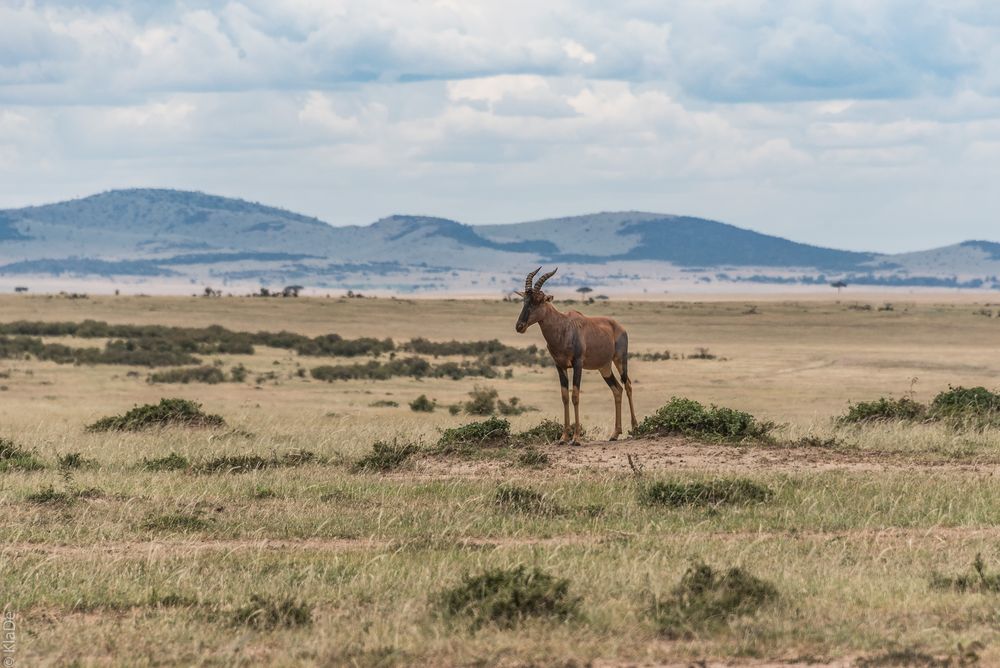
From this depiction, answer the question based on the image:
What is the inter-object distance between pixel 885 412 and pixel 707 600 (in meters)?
14.3

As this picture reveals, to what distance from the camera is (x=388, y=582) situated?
10375mm

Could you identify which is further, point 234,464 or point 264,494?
point 234,464

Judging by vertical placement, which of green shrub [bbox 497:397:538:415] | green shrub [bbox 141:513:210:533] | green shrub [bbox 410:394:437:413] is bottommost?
green shrub [bbox 497:397:538:415]

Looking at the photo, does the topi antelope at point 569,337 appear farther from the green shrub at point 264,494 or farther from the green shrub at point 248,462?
the green shrub at point 264,494

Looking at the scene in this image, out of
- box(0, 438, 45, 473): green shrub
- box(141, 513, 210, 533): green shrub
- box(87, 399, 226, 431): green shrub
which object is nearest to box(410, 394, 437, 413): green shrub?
box(87, 399, 226, 431): green shrub

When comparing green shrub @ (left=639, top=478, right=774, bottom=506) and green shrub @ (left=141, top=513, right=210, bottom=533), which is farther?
green shrub @ (left=639, top=478, right=774, bottom=506)

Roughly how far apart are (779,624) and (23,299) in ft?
292

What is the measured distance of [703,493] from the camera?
14.0m

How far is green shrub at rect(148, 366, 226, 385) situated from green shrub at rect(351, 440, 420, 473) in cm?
2715

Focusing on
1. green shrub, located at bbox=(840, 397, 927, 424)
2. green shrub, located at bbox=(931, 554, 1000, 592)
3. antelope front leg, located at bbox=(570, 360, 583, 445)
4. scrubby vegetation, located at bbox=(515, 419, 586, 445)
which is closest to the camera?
green shrub, located at bbox=(931, 554, 1000, 592)

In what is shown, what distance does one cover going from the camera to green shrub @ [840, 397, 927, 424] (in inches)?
883

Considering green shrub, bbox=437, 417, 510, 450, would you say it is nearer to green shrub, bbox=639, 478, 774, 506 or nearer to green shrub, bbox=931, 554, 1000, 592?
green shrub, bbox=639, 478, 774, 506

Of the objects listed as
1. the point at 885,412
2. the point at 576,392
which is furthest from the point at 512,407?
the point at 576,392

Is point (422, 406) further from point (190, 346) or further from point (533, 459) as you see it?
point (190, 346)
